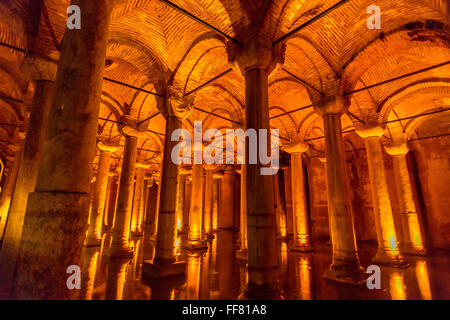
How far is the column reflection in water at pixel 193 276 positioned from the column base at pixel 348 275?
3.51m

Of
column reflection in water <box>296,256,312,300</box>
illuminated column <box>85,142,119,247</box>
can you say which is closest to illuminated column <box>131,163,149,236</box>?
illuminated column <box>85,142,119,247</box>

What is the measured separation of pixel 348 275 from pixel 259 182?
13.0 ft

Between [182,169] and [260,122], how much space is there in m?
12.0

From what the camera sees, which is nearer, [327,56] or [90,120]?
[90,120]

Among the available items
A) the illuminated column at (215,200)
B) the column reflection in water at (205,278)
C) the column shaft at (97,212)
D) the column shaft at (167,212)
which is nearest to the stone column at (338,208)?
the column reflection in water at (205,278)

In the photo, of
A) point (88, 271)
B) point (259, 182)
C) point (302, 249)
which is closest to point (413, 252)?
point (302, 249)

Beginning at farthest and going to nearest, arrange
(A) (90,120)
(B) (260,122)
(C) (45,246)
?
(B) (260,122)
(A) (90,120)
(C) (45,246)

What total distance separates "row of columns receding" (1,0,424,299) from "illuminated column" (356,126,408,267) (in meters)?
0.03

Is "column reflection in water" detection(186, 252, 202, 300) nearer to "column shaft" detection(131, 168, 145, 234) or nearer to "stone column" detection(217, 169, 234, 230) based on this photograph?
"column shaft" detection(131, 168, 145, 234)

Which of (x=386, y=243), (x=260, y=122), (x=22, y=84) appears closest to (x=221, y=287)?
(x=260, y=122)

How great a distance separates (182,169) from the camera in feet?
52.5

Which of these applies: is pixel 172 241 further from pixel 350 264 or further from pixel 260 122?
pixel 350 264

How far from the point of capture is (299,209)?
1118 centimetres

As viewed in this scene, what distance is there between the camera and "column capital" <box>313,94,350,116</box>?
7.04 metres
